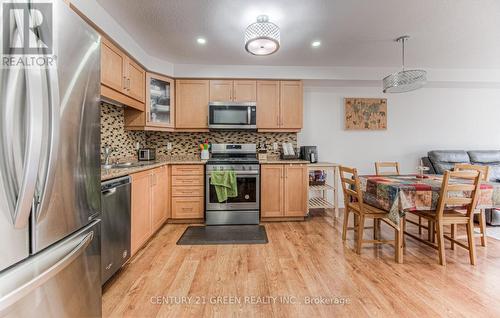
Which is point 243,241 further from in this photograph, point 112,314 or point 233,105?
point 233,105

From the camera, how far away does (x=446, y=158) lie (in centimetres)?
384

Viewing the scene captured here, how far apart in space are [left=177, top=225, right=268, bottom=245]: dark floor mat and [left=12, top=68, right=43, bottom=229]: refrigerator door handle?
2061 mm

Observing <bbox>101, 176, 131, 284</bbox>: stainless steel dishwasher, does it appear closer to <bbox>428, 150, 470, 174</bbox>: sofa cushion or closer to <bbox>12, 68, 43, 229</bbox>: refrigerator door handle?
<bbox>12, 68, 43, 229</bbox>: refrigerator door handle

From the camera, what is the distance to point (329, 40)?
2.75 metres

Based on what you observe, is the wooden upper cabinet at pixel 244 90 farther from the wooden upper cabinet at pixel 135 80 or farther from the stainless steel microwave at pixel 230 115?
the wooden upper cabinet at pixel 135 80

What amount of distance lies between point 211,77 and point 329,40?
176cm

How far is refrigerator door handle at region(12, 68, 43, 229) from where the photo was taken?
73cm

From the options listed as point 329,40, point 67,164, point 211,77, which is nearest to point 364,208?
point 329,40

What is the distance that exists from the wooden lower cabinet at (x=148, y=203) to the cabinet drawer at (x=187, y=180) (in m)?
0.11

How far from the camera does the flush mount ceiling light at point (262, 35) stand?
6.68 feet

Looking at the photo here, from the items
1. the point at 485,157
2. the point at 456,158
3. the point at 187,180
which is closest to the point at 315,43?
the point at 187,180

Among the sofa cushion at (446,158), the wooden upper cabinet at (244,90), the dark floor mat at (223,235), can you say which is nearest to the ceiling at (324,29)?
the wooden upper cabinet at (244,90)

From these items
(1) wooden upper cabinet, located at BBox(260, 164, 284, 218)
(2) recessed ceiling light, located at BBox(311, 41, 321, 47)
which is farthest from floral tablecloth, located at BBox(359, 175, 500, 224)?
(2) recessed ceiling light, located at BBox(311, 41, 321, 47)

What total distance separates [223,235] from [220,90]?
2.18m
